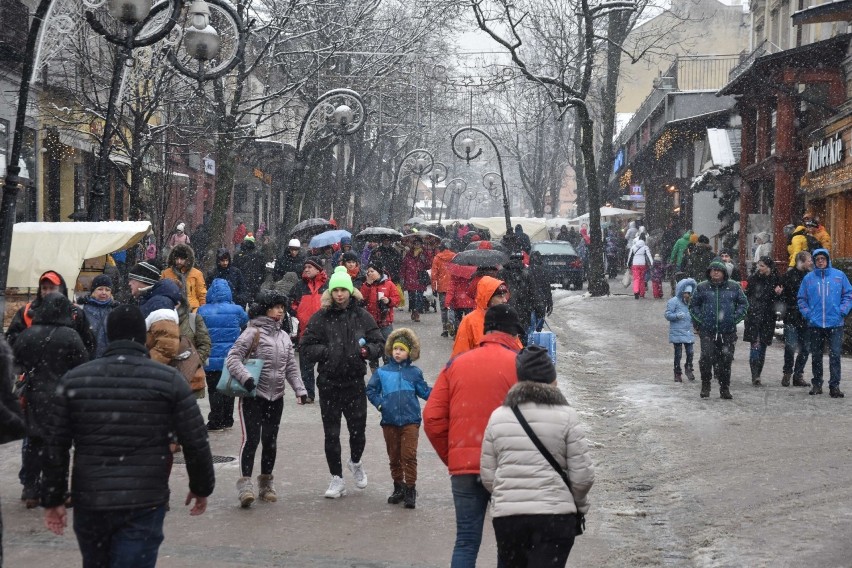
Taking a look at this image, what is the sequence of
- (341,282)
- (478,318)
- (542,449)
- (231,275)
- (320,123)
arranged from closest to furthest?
(542,449) → (478,318) → (341,282) → (231,275) → (320,123)

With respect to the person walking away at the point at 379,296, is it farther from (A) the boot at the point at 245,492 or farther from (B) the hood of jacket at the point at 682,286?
(A) the boot at the point at 245,492

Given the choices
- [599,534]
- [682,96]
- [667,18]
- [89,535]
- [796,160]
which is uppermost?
[667,18]

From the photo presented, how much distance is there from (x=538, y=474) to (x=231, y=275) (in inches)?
438

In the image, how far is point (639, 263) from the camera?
90.9 feet

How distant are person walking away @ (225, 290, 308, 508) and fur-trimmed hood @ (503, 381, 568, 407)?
147 inches

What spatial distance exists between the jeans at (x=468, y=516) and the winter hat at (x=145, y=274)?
17.2 feet

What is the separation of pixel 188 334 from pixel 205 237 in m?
17.8

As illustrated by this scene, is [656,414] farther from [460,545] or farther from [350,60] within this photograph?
[350,60]

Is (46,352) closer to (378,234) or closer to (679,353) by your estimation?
(679,353)

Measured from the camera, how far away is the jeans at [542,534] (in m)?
4.89

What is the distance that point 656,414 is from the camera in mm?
12445

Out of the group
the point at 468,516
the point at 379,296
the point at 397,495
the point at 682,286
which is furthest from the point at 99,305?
the point at 682,286

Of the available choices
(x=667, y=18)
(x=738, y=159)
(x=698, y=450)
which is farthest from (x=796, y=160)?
(x=667, y=18)

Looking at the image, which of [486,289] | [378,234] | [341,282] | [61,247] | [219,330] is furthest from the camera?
[378,234]
